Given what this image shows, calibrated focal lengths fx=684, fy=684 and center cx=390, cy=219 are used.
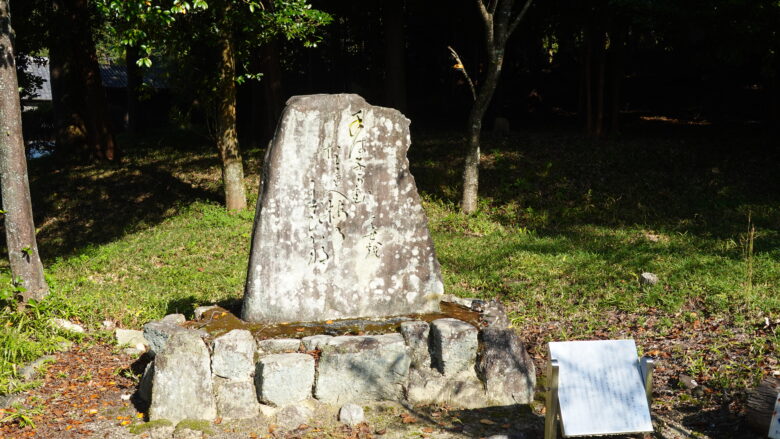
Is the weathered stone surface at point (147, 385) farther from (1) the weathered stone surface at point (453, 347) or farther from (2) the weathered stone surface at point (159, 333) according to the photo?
(1) the weathered stone surface at point (453, 347)

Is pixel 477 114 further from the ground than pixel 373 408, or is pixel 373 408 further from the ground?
pixel 477 114

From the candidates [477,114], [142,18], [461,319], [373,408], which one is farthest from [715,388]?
[142,18]

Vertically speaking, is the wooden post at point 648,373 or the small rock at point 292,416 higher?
the wooden post at point 648,373

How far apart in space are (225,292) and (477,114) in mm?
5248

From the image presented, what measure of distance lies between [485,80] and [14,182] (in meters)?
7.08

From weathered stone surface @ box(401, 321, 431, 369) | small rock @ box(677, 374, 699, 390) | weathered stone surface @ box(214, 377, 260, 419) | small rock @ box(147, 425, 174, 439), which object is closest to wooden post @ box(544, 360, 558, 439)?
weathered stone surface @ box(401, 321, 431, 369)

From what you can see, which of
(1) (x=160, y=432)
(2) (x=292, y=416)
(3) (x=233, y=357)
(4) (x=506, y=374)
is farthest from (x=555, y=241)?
(1) (x=160, y=432)

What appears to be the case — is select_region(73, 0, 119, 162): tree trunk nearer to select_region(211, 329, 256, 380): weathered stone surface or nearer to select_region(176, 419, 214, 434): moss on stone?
select_region(211, 329, 256, 380): weathered stone surface

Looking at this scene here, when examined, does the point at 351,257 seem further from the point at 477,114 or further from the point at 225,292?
the point at 477,114

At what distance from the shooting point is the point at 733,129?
16172 millimetres

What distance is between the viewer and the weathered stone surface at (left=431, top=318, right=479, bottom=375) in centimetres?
581

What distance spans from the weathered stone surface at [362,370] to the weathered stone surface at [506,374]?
2.25 feet

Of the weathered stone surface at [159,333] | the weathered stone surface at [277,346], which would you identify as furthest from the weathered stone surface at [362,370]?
the weathered stone surface at [159,333]

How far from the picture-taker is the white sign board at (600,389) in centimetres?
471
